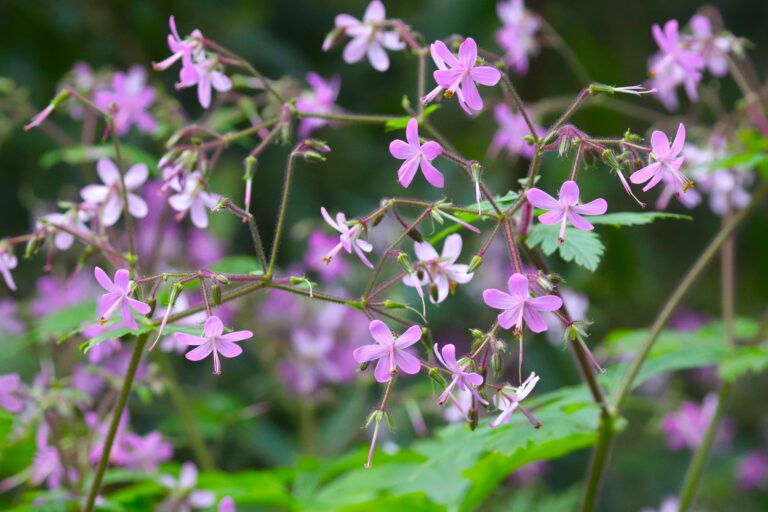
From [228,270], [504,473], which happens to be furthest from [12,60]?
[504,473]

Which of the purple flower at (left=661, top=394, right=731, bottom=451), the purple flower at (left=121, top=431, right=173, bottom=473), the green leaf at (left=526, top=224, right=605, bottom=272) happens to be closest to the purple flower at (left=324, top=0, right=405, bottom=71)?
the green leaf at (left=526, top=224, right=605, bottom=272)

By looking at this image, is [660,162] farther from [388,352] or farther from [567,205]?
[388,352]

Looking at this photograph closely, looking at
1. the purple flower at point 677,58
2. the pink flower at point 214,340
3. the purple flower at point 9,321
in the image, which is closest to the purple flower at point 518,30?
the purple flower at point 677,58

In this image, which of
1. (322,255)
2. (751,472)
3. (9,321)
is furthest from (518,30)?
(751,472)

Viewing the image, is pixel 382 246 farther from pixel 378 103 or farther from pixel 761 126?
pixel 761 126

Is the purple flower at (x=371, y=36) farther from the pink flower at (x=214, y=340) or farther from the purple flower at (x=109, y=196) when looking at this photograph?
the pink flower at (x=214, y=340)
